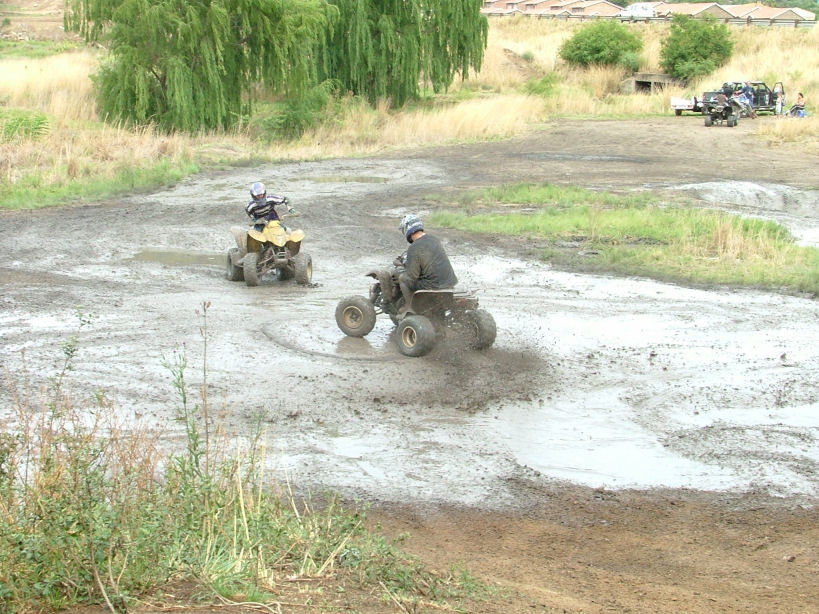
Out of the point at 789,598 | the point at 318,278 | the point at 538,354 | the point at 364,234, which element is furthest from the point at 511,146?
the point at 789,598

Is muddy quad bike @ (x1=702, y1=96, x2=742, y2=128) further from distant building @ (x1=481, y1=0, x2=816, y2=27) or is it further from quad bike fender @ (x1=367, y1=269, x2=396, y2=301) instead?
distant building @ (x1=481, y1=0, x2=816, y2=27)

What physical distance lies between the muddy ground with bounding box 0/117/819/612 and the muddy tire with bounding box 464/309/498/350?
5.5 inches

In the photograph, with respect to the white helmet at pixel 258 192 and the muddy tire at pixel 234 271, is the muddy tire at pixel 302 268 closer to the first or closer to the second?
the muddy tire at pixel 234 271

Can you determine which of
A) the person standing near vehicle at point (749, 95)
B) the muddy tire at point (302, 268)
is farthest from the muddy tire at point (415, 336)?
the person standing near vehicle at point (749, 95)

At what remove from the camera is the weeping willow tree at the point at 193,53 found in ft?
104

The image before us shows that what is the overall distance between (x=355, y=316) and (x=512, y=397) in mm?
2523

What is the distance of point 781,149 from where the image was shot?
109 feet

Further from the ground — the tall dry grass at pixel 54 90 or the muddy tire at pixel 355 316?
the tall dry grass at pixel 54 90

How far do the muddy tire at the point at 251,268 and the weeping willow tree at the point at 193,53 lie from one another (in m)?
18.5

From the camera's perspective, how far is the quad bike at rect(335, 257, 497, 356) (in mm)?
11297

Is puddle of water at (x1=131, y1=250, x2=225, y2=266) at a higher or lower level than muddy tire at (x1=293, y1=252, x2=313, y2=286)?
lower

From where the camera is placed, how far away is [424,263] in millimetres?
11266

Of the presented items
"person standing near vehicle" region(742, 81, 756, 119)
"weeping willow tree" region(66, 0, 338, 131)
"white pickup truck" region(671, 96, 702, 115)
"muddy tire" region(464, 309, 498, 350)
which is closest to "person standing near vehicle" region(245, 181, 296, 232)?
"muddy tire" region(464, 309, 498, 350)

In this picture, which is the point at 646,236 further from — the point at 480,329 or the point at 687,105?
the point at 687,105
